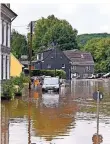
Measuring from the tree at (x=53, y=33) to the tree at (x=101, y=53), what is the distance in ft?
50.1

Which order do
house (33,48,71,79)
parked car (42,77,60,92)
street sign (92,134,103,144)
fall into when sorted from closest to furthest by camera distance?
street sign (92,134,103,144) < parked car (42,77,60,92) < house (33,48,71,79)

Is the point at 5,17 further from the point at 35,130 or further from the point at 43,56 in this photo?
the point at 43,56

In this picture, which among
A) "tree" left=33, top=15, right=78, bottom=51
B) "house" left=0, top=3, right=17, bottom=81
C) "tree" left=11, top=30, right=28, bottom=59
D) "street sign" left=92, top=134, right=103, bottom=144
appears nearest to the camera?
"street sign" left=92, top=134, right=103, bottom=144

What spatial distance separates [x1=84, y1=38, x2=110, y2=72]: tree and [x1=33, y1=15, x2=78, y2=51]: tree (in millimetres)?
15278

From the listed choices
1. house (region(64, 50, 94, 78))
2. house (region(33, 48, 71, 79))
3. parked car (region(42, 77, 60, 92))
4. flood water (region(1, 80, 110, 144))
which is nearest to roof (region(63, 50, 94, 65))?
house (region(64, 50, 94, 78))

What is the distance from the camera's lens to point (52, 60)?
358 ft

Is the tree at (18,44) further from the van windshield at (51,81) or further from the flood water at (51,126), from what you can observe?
the flood water at (51,126)

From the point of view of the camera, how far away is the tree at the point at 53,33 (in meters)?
113

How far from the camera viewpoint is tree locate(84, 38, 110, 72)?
130875 millimetres

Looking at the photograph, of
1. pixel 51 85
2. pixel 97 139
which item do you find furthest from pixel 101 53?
pixel 97 139

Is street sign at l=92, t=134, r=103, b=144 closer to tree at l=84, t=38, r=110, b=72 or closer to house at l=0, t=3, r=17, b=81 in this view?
house at l=0, t=3, r=17, b=81

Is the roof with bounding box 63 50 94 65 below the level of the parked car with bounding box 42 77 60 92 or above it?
above

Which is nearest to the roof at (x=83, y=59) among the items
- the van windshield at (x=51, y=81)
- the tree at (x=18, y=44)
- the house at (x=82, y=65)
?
the house at (x=82, y=65)

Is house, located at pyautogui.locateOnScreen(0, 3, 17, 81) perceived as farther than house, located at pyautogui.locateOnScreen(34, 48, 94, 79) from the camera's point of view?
No
